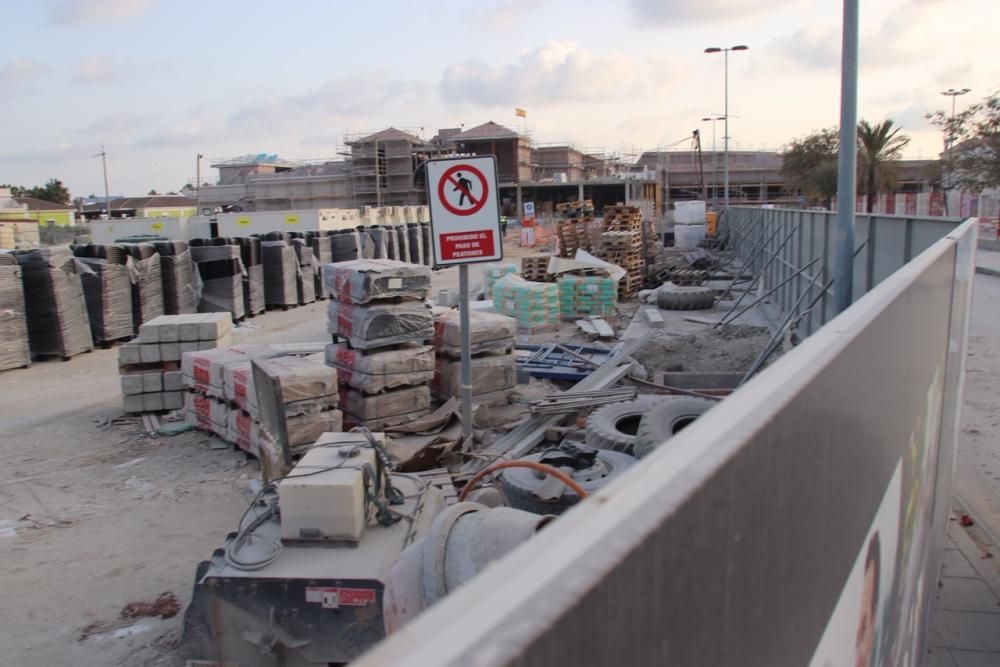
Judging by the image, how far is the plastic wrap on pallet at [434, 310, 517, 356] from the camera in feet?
32.6

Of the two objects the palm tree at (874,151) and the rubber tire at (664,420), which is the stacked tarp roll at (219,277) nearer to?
the rubber tire at (664,420)

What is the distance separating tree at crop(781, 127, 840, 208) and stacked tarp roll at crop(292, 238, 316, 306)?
37.6 m

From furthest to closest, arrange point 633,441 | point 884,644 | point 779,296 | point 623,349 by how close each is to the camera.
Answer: point 779,296 → point 623,349 → point 633,441 → point 884,644

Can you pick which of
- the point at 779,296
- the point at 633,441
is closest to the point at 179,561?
the point at 633,441

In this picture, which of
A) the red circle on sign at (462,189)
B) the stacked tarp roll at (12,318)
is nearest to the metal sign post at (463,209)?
the red circle on sign at (462,189)

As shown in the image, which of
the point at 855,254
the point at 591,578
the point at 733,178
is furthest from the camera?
the point at 733,178

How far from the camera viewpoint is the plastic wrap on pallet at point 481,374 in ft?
32.5

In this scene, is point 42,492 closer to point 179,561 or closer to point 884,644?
point 179,561

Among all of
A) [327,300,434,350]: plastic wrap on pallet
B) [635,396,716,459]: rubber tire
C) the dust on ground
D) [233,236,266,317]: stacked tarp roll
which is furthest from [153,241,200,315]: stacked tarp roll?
[635,396,716,459]: rubber tire

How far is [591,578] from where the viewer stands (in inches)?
29.7

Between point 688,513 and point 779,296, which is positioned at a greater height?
point 688,513

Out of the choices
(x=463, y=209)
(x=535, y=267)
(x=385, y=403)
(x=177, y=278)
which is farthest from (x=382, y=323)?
(x=535, y=267)

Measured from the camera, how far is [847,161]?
356 inches

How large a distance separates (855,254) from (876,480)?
7.87 meters
